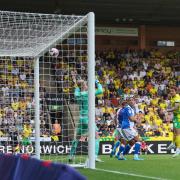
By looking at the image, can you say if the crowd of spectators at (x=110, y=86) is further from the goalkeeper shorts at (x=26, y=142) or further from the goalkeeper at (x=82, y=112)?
the goalkeeper at (x=82, y=112)

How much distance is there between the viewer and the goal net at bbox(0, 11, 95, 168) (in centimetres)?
1301

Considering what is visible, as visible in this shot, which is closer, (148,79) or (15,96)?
(15,96)

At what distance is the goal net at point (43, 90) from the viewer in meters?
13.0

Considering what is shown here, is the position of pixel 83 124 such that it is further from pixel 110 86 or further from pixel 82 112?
pixel 110 86

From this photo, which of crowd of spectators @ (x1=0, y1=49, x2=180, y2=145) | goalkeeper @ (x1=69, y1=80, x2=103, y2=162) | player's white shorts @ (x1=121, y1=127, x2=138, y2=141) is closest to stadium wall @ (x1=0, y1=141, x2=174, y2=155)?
crowd of spectators @ (x1=0, y1=49, x2=180, y2=145)

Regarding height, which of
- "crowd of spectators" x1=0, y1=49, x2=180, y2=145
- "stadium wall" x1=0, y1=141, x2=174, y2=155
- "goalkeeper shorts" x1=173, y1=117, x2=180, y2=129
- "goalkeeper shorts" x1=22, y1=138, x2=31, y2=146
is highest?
"crowd of spectators" x1=0, y1=49, x2=180, y2=145

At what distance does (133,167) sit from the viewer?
12.6 m

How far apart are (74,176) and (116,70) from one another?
28.6 m

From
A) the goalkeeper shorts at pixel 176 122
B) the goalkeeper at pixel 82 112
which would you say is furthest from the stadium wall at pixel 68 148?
the goalkeeper shorts at pixel 176 122

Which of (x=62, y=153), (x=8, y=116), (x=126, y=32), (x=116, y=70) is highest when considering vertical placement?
(x=126, y=32)

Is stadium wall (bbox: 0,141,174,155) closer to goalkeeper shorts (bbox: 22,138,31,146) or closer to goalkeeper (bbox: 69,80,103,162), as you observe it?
goalkeeper shorts (bbox: 22,138,31,146)

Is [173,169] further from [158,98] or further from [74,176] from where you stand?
[158,98]

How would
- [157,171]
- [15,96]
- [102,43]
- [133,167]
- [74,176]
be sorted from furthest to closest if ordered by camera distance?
[102,43] < [15,96] < [133,167] < [157,171] < [74,176]

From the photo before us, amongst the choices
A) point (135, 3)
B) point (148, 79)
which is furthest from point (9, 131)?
point (148, 79)
